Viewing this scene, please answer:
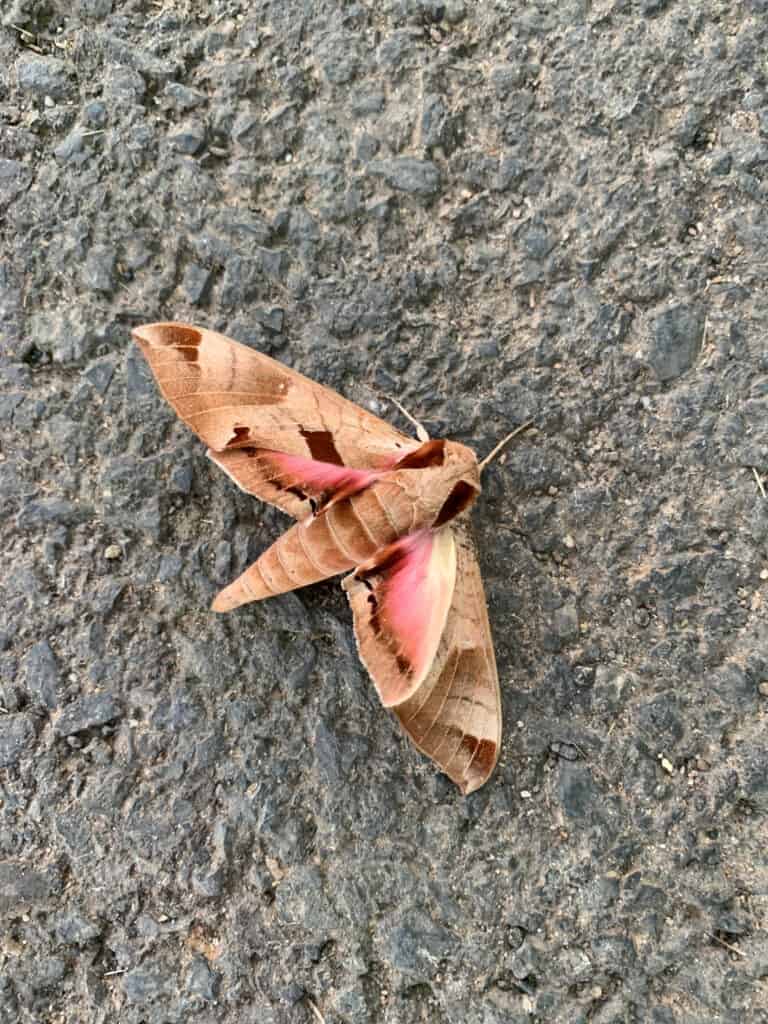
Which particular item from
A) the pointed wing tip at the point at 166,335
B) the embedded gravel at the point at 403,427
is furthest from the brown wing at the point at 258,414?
the embedded gravel at the point at 403,427

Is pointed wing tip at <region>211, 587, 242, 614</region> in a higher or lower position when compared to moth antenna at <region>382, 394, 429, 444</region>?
lower

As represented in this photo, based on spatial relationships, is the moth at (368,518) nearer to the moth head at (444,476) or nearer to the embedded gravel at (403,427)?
the moth head at (444,476)

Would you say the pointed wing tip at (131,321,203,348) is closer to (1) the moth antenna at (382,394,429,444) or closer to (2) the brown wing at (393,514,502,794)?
(1) the moth antenna at (382,394,429,444)

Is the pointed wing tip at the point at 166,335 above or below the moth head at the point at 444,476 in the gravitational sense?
above

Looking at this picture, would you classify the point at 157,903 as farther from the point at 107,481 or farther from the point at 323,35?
the point at 323,35

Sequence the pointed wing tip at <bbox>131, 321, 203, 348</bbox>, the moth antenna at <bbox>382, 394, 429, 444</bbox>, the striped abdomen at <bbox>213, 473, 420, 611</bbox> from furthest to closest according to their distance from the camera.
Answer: the moth antenna at <bbox>382, 394, 429, 444</bbox> < the striped abdomen at <bbox>213, 473, 420, 611</bbox> < the pointed wing tip at <bbox>131, 321, 203, 348</bbox>

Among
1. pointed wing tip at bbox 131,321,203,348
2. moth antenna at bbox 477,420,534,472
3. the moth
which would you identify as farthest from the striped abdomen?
pointed wing tip at bbox 131,321,203,348
